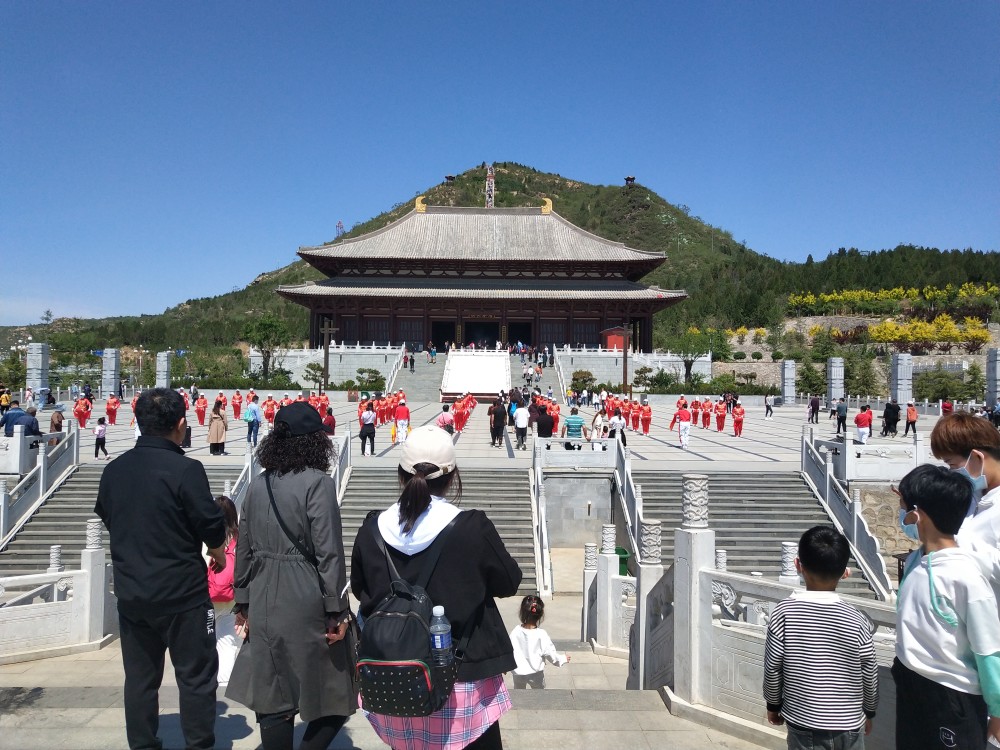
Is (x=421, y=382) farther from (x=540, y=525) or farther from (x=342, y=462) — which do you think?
(x=540, y=525)

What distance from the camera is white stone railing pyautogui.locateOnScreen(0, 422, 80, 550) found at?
474 inches

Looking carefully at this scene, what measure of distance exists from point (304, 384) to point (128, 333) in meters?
40.2

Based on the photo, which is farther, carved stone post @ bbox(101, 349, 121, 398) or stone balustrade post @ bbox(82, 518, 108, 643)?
carved stone post @ bbox(101, 349, 121, 398)

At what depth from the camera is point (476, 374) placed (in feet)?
119

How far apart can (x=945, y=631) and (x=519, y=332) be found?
46955 mm

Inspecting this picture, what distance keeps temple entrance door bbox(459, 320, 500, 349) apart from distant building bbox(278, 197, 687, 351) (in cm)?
8

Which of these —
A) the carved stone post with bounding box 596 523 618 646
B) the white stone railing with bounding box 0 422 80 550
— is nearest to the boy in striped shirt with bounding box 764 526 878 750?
the carved stone post with bounding box 596 523 618 646

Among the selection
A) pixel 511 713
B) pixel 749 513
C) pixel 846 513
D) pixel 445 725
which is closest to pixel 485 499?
pixel 749 513

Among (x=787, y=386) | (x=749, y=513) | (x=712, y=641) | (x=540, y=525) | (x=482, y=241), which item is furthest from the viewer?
(x=482, y=241)

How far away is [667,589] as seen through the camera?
5.58m

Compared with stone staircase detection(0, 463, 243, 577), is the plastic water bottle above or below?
above

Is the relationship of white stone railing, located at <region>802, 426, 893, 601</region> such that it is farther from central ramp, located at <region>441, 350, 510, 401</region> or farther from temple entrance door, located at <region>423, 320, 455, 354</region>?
temple entrance door, located at <region>423, 320, 455, 354</region>

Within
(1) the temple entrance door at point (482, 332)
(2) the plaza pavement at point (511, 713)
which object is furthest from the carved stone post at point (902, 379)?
(2) the plaza pavement at point (511, 713)

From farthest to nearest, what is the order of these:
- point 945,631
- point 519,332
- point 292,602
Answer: point 519,332
point 292,602
point 945,631
